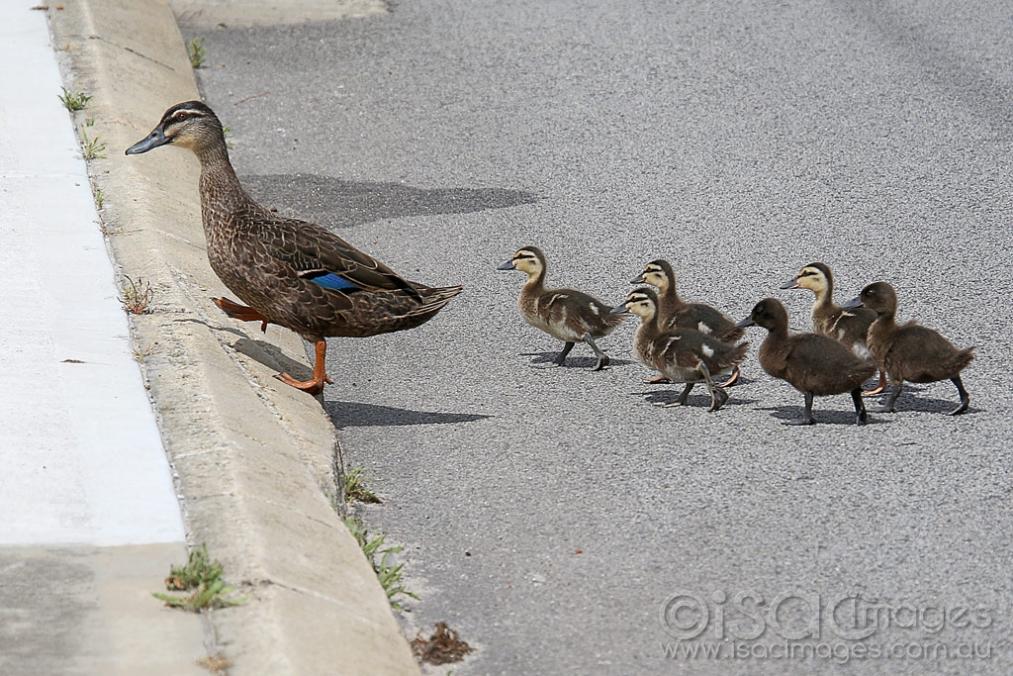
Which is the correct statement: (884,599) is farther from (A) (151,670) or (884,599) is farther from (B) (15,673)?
(B) (15,673)

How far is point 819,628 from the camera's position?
17.5ft

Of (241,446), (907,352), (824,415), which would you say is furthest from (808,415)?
(241,446)

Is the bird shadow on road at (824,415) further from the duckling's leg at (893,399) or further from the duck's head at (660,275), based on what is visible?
the duck's head at (660,275)

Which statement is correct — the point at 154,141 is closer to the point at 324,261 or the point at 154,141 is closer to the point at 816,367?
the point at 324,261

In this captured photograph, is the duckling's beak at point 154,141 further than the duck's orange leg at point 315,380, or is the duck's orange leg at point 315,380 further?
the duckling's beak at point 154,141

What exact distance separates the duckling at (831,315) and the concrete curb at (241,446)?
9.44ft

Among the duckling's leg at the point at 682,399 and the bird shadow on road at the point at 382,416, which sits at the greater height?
the duckling's leg at the point at 682,399

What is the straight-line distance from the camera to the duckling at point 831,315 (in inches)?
315

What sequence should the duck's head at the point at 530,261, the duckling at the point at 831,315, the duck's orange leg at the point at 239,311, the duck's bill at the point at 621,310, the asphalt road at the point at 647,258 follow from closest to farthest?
the asphalt road at the point at 647,258 < the duck's orange leg at the point at 239,311 < the duckling at the point at 831,315 < the duck's bill at the point at 621,310 < the duck's head at the point at 530,261

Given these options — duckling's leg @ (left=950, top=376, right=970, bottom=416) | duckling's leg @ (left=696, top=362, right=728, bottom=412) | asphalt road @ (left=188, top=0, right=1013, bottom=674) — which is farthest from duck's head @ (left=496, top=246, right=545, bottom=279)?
duckling's leg @ (left=950, top=376, right=970, bottom=416)

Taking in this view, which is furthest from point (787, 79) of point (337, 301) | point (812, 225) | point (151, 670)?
point (151, 670)

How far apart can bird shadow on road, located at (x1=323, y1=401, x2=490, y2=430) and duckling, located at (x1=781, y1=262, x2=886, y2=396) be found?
2.09 metres

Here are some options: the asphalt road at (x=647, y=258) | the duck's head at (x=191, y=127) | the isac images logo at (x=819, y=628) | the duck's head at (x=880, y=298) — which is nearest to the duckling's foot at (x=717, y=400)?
the asphalt road at (x=647, y=258)

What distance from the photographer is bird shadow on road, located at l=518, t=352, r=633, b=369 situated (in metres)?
8.52
